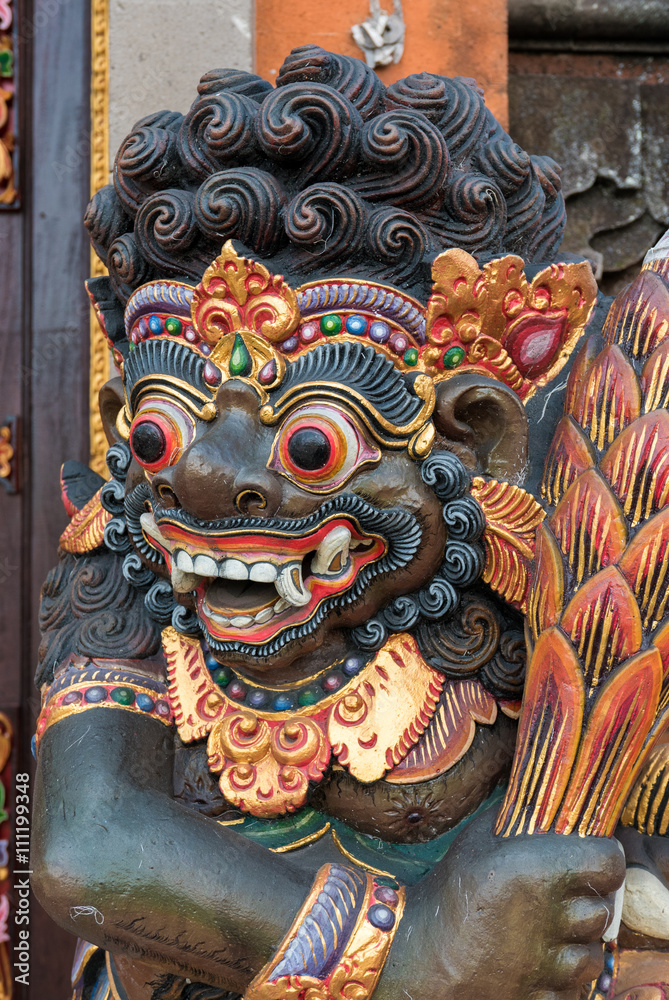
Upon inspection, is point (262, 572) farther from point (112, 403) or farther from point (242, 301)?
point (112, 403)

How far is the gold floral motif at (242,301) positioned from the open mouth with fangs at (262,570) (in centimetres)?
29

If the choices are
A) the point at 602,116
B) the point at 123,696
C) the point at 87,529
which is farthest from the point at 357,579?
the point at 602,116

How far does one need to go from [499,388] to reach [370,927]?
784mm

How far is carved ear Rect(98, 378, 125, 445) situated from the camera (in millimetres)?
1689

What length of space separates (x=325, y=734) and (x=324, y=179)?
2.71ft

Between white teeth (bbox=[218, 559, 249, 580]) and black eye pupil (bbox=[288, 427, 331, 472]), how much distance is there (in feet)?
0.53

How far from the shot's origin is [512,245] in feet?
5.10

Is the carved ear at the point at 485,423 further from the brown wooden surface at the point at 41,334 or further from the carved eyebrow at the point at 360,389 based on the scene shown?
the brown wooden surface at the point at 41,334

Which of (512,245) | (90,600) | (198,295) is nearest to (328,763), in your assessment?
(90,600)

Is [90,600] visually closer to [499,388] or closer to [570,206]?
[499,388]

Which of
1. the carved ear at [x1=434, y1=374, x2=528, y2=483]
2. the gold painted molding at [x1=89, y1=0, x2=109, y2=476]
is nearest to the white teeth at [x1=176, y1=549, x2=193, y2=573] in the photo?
the carved ear at [x1=434, y1=374, x2=528, y2=483]

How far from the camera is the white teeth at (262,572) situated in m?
1.38

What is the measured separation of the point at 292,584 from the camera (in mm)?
1389

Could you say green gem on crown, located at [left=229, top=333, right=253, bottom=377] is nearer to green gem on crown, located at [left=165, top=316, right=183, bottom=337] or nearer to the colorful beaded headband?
the colorful beaded headband
